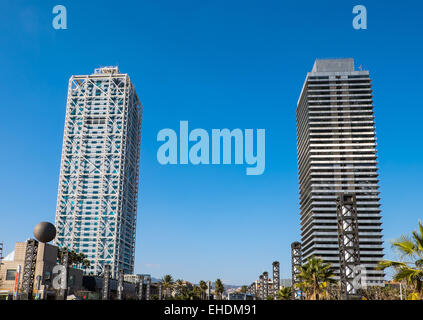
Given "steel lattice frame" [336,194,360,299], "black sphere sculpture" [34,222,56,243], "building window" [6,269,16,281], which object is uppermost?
"black sphere sculpture" [34,222,56,243]

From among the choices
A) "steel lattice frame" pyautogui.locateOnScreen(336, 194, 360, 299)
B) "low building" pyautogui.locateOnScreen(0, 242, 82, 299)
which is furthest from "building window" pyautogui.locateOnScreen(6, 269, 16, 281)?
"steel lattice frame" pyautogui.locateOnScreen(336, 194, 360, 299)

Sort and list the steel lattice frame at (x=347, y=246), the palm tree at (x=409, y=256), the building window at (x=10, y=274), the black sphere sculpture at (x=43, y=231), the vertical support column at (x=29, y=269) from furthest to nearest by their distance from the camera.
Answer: the building window at (x=10, y=274)
the black sphere sculpture at (x=43, y=231)
the vertical support column at (x=29, y=269)
the steel lattice frame at (x=347, y=246)
the palm tree at (x=409, y=256)

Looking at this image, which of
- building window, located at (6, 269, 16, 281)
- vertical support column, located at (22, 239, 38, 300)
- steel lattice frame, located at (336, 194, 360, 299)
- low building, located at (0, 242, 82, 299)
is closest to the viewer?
steel lattice frame, located at (336, 194, 360, 299)

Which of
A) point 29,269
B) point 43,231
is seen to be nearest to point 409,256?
point 29,269

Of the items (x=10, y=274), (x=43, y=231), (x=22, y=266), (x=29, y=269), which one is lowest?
(x=10, y=274)

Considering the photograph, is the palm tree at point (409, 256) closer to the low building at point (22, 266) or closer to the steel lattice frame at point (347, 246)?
the steel lattice frame at point (347, 246)

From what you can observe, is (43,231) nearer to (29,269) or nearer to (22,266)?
(29,269)

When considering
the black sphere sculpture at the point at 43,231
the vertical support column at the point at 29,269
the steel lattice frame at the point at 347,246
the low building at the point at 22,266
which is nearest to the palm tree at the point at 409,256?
the steel lattice frame at the point at 347,246

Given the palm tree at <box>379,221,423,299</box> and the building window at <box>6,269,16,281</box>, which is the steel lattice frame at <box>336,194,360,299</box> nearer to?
the palm tree at <box>379,221,423,299</box>

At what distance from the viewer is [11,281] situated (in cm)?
8862

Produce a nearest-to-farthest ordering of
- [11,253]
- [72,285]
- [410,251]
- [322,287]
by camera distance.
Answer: [410,251] → [322,287] → [11,253] → [72,285]
